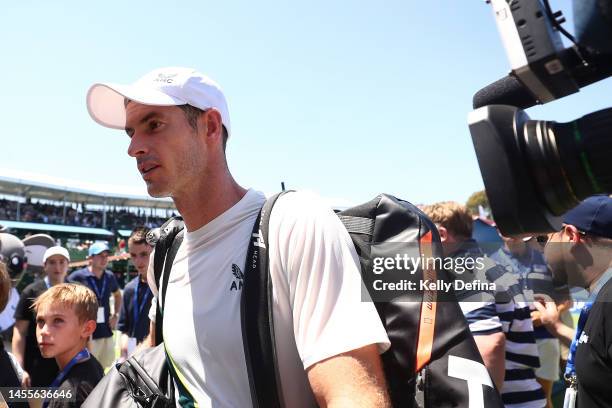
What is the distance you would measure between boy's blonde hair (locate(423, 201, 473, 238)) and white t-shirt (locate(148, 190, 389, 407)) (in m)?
1.66

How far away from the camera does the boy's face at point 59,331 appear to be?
3371 mm

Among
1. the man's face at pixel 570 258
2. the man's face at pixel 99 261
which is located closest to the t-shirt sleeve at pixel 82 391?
the man's face at pixel 570 258

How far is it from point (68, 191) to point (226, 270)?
43.8 meters

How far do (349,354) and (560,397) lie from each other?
421 centimetres

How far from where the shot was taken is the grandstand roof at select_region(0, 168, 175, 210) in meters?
37.4

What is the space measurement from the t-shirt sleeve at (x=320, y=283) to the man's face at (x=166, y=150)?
1.39 ft

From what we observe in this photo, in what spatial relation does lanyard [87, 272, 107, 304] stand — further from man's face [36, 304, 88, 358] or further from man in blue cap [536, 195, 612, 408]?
man in blue cap [536, 195, 612, 408]

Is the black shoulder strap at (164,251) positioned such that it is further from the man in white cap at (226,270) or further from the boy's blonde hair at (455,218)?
the boy's blonde hair at (455,218)

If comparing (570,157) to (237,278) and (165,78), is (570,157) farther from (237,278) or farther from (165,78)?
(165,78)

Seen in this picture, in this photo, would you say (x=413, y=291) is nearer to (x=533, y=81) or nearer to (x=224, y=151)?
(x=533, y=81)

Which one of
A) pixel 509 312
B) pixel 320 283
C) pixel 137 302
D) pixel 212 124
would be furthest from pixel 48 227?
pixel 320 283

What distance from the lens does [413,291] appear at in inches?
57.0

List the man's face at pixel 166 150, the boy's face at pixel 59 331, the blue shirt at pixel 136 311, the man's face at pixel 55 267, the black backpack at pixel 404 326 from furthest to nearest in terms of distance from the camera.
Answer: the man's face at pixel 55 267 → the blue shirt at pixel 136 311 → the boy's face at pixel 59 331 → the man's face at pixel 166 150 → the black backpack at pixel 404 326

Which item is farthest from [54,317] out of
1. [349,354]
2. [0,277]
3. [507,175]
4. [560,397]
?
[560,397]
